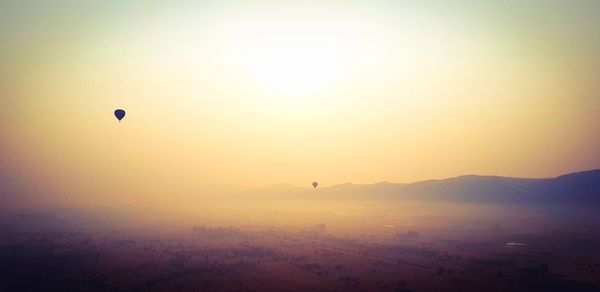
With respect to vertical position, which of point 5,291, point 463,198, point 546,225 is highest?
point 463,198

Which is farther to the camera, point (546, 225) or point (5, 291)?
point (546, 225)

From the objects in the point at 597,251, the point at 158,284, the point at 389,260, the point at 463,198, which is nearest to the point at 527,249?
the point at 597,251

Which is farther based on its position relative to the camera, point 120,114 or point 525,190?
point 525,190

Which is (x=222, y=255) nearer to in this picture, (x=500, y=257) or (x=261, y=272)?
(x=261, y=272)

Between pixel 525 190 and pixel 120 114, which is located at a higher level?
pixel 120 114

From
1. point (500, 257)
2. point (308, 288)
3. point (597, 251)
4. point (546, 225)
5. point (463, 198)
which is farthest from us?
point (463, 198)

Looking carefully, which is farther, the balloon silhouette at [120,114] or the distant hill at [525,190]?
the distant hill at [525,190]

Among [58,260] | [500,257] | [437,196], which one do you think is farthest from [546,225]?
[437,196]

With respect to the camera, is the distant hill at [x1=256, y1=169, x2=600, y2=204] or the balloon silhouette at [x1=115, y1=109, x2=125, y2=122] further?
the distant hill at [x1=256, y1=169, x2=600, y2=204]

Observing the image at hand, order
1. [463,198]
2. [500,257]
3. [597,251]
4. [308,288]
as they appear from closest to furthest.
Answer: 1. [308,288]
2. [500,257]
3. [597,251]
4. [463,198]

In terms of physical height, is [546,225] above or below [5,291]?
above
